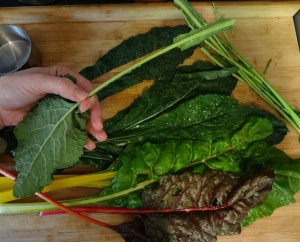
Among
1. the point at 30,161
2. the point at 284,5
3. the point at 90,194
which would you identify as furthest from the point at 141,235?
the point at 284,5

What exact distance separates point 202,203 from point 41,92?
49 centimetres

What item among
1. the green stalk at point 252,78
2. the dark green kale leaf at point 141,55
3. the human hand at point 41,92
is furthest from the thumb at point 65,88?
the green stalk at point 252,78

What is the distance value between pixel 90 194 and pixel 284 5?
833 mm

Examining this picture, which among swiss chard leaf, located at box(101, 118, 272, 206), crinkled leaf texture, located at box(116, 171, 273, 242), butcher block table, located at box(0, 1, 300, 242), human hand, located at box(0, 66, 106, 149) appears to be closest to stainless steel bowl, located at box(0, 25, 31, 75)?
→ butcher block table, located at box(0, 1, 300, 242)

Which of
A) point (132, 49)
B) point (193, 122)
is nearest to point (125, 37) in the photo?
point (132, 49)

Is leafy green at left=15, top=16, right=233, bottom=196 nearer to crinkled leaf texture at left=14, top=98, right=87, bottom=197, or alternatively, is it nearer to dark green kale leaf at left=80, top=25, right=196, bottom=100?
crinkled leaf texture at left=14, top=98, right=87, bottom=197

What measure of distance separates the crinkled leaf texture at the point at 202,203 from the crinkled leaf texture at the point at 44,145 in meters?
0.25

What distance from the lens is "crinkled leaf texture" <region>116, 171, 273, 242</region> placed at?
988 millimetres

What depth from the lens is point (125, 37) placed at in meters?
1.20

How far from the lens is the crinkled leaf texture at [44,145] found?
0.87 metres

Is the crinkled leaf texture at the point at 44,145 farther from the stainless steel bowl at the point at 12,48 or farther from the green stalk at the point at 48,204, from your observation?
the stainless steel bowl at the point at 12,48

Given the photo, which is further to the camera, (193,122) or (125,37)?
(125,37)

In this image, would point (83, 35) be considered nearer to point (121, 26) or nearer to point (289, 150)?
point (121, 26)

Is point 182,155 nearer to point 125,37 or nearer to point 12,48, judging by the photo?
point 125,37
